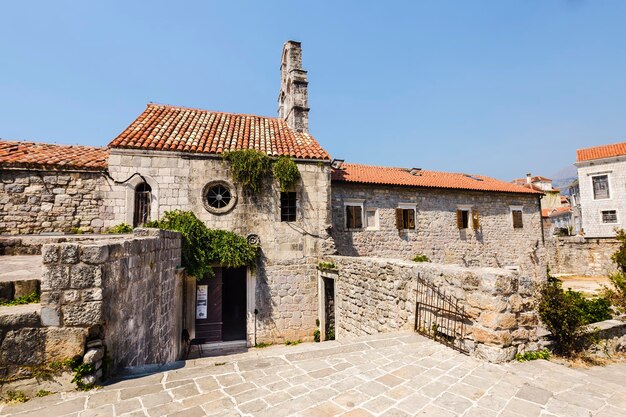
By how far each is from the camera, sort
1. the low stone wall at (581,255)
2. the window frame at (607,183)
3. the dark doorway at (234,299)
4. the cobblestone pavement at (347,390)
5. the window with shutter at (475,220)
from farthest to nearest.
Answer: the window frame at (607,183)
the low stone wall at (581,255)
the window with shutter at (475,220)
the dark doorway at (234,299)
the cobblestone pavement at (347,390)

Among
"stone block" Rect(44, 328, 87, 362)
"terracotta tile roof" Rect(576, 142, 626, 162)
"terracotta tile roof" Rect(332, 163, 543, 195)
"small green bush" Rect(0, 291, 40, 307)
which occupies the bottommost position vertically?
"stone block" Rect(44, 328, 87, 362)

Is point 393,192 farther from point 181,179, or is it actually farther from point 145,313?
point 145,313

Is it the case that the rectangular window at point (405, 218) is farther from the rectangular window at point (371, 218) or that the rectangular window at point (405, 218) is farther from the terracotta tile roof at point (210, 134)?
the terracotta tile roof at point (210, 134)

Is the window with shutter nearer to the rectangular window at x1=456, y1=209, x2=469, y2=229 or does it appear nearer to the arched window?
the rectangular window at x1=456, y1=209, x2=469, y2=229

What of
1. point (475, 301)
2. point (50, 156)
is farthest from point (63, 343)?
point (50, 156)

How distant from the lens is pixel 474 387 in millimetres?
3447

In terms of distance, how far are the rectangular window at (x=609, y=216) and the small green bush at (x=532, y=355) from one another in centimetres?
2927

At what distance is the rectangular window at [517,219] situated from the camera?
18.8 meters

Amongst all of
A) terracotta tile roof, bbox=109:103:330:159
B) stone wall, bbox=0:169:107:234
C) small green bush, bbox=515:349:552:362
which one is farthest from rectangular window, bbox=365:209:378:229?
stone wall, bbox=0:169:107:234

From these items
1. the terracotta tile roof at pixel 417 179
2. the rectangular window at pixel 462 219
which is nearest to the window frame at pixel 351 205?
the terracotta tile roof at pixel 417 179

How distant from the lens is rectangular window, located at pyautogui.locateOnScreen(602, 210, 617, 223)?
24328 mm

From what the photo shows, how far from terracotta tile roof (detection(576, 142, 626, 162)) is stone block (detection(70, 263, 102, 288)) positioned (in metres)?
34.5

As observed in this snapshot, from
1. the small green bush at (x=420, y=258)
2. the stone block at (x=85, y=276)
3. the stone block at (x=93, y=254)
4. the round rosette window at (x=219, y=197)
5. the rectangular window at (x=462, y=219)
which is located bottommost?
the small green bush at (x=420, y=258)

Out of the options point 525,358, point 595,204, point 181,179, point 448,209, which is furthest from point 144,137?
point 595,204
